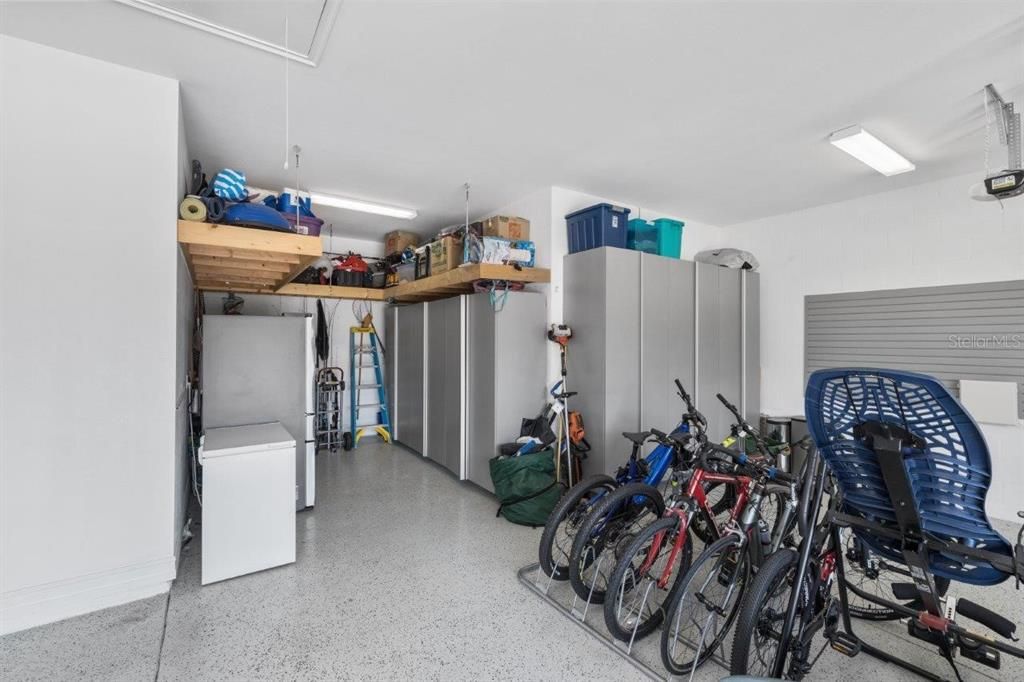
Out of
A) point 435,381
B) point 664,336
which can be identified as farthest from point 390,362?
point 664,336

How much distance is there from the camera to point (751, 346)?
5461 mm

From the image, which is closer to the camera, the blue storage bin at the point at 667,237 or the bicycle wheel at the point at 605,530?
the bicycle wheel at the point at 605,530

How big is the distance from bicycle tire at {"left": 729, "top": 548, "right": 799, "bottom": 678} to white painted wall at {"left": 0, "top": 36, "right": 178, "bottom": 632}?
9.80 ft

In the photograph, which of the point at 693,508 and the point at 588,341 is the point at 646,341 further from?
the point at 693,508

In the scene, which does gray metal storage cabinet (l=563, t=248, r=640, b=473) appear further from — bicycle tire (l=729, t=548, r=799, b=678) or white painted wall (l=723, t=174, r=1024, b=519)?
white painted wall (l=723, t=174, r=1024, b=519)

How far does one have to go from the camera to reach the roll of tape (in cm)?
264

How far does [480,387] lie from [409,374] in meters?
1.77

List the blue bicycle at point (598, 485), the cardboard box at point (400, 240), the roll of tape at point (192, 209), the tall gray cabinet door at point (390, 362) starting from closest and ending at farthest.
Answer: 1. the blue bicycle at point (598, 485)
2. the roll of tape at point (192, 209)
3. the cardboard box at point (400, 240)
4. the tall gray cabinet door at point (390, 362)

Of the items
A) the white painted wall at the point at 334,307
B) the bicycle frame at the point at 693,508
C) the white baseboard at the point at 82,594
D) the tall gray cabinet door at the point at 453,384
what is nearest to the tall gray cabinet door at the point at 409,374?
the tall gray cabinet door at the point at 453,384

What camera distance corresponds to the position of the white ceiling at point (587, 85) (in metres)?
2.16

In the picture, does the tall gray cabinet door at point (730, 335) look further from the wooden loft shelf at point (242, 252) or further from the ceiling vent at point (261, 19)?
the ceiling vent at point (261, 19)

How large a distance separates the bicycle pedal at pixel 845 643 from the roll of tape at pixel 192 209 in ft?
12.7

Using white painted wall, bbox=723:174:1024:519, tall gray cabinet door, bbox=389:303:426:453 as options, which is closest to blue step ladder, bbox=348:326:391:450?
tall gray cabinet door, bbox=389:303:426:453

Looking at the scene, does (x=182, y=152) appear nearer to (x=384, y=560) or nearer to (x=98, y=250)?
(x=98, y=250)
